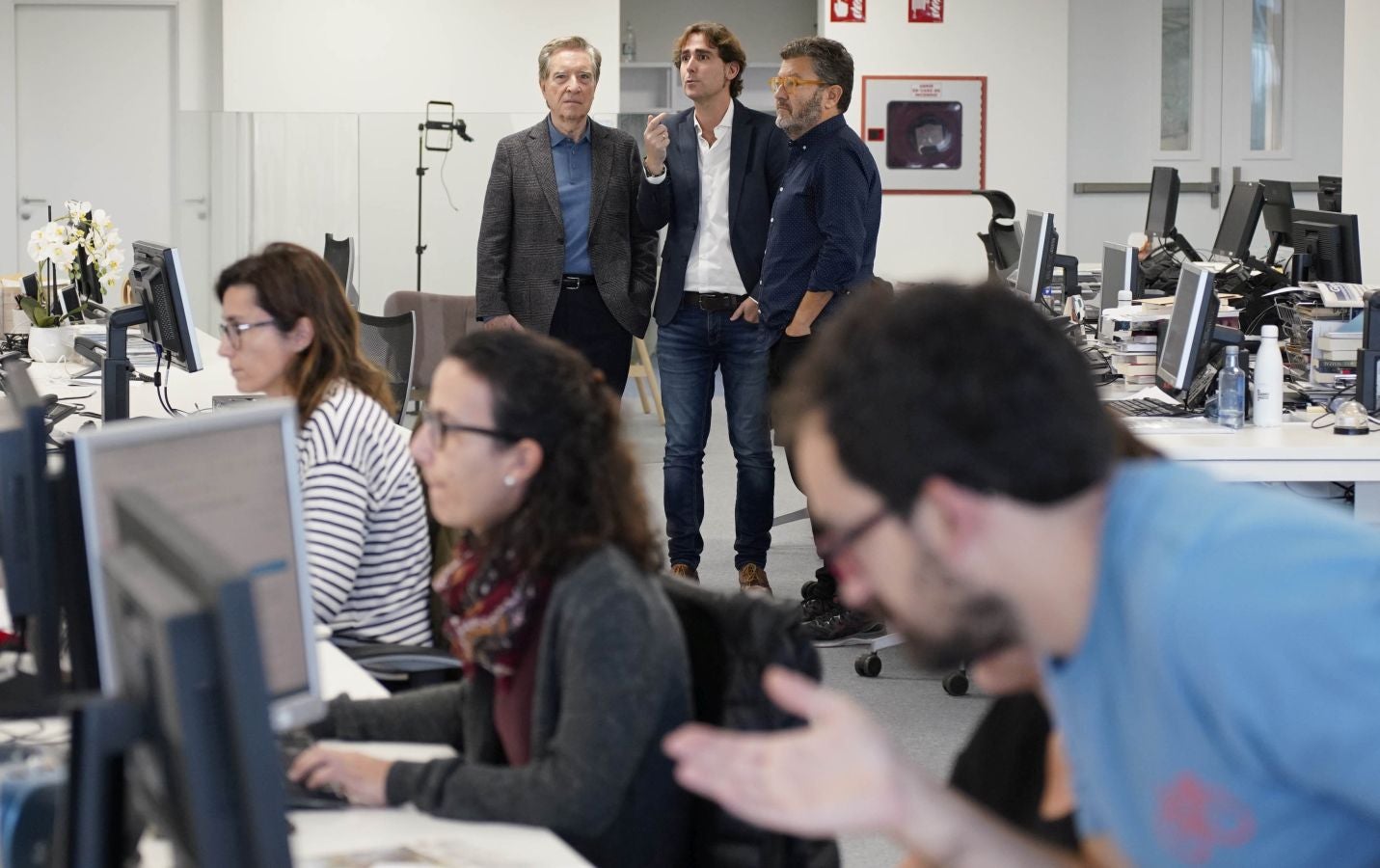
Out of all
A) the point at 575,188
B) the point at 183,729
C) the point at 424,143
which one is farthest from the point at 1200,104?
the point at 183,729

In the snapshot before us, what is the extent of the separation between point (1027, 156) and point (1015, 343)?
9.33 m

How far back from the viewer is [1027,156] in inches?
396

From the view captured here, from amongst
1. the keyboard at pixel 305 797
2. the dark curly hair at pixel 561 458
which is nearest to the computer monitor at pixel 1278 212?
the dark curly hair at pixel 561 458

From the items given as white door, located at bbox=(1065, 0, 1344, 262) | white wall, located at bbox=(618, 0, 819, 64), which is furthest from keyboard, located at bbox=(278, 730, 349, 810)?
white wall, located at bbox=(618, 0, 819, 64)

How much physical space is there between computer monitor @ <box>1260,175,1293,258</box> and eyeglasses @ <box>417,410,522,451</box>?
5.49m

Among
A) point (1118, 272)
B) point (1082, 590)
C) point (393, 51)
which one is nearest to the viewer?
point (1082, 590)

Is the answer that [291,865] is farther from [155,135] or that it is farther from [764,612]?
[155,135]

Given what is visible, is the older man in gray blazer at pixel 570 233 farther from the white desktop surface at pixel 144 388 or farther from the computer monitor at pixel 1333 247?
the computer monitor at pixel 1333 247

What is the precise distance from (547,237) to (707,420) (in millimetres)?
840

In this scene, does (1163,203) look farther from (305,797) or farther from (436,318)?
(305,797)

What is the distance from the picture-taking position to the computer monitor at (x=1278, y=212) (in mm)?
6887

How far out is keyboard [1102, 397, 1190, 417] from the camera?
14.4 ft

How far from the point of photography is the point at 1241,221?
7.02 m

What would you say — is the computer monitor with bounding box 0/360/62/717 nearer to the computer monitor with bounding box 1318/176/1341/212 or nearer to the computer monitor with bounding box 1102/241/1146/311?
the computer monitor with bounding box 1102/241/1146/311
